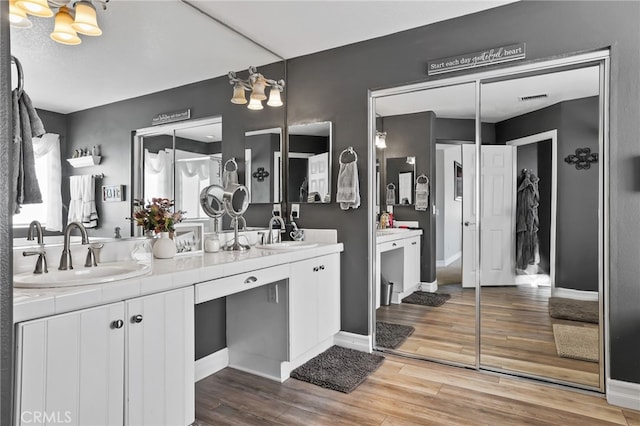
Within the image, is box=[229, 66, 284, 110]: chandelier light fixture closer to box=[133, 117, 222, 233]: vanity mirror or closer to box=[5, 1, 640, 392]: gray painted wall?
box=[5, 1, 640, 392]: gray painted wall

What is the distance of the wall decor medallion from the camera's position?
2389 millimetres

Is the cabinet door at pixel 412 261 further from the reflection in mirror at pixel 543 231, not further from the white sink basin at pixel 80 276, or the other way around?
the white sink basin at pixel 80 276

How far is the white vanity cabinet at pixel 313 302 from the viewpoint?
2600mm

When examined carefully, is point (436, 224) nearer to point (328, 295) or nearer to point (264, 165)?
point (328, 295)

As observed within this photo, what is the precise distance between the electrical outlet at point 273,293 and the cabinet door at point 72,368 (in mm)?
1176

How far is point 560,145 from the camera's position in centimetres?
256

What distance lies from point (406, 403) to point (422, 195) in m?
1.52

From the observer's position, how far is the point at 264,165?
332cm

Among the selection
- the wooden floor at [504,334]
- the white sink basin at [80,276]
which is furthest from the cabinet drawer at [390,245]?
the white sink basin at [80,276]

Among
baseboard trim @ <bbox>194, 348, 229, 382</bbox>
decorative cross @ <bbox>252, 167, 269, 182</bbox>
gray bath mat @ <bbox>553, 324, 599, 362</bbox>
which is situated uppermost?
decorative cross @ <bbox>252, 167, 269, 182</bbox>

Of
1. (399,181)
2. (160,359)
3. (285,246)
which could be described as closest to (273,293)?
(285,246)

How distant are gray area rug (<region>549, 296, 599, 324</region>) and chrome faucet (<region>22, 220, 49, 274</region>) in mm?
2994

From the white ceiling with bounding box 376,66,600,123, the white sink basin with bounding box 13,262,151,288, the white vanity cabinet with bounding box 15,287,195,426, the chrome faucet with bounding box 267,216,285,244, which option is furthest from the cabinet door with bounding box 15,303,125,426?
the white ceiling with bounding box 376,66,600,123

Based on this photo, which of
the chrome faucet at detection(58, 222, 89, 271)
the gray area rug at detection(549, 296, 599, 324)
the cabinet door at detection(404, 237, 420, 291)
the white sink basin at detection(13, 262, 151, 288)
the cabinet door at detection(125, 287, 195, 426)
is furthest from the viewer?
the cabinet door at detection(404, 237, 420, 291)
